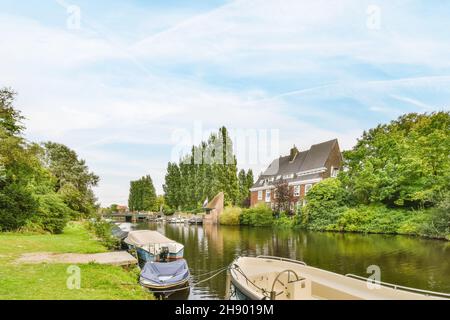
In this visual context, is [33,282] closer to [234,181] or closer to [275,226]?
[275,226]

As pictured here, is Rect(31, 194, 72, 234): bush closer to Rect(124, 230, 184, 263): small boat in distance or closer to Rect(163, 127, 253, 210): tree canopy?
Rect(124, 230, 184, 263): small boat in distance

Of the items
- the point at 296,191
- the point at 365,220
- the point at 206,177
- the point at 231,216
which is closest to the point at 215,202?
the point at 231,216

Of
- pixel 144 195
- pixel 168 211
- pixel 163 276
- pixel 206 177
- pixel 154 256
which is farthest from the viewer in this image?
pixel 144 195

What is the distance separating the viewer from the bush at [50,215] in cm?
2867

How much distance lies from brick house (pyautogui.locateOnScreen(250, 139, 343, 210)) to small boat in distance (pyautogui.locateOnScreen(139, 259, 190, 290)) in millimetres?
43489

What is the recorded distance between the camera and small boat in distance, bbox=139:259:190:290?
47.0 feet

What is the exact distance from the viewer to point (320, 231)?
146 ft

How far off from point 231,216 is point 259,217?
6963 millimetres

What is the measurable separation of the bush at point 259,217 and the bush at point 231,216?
1719 mm

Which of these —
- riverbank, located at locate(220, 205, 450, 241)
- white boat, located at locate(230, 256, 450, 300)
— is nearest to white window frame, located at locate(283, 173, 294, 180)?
riverbank, located at locate(220, 205, 450, 241)

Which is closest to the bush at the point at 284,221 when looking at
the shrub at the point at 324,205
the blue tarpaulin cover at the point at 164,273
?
the shrub at the point at 324,205

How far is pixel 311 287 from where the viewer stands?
457 inches

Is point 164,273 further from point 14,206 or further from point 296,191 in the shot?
point 296,191
